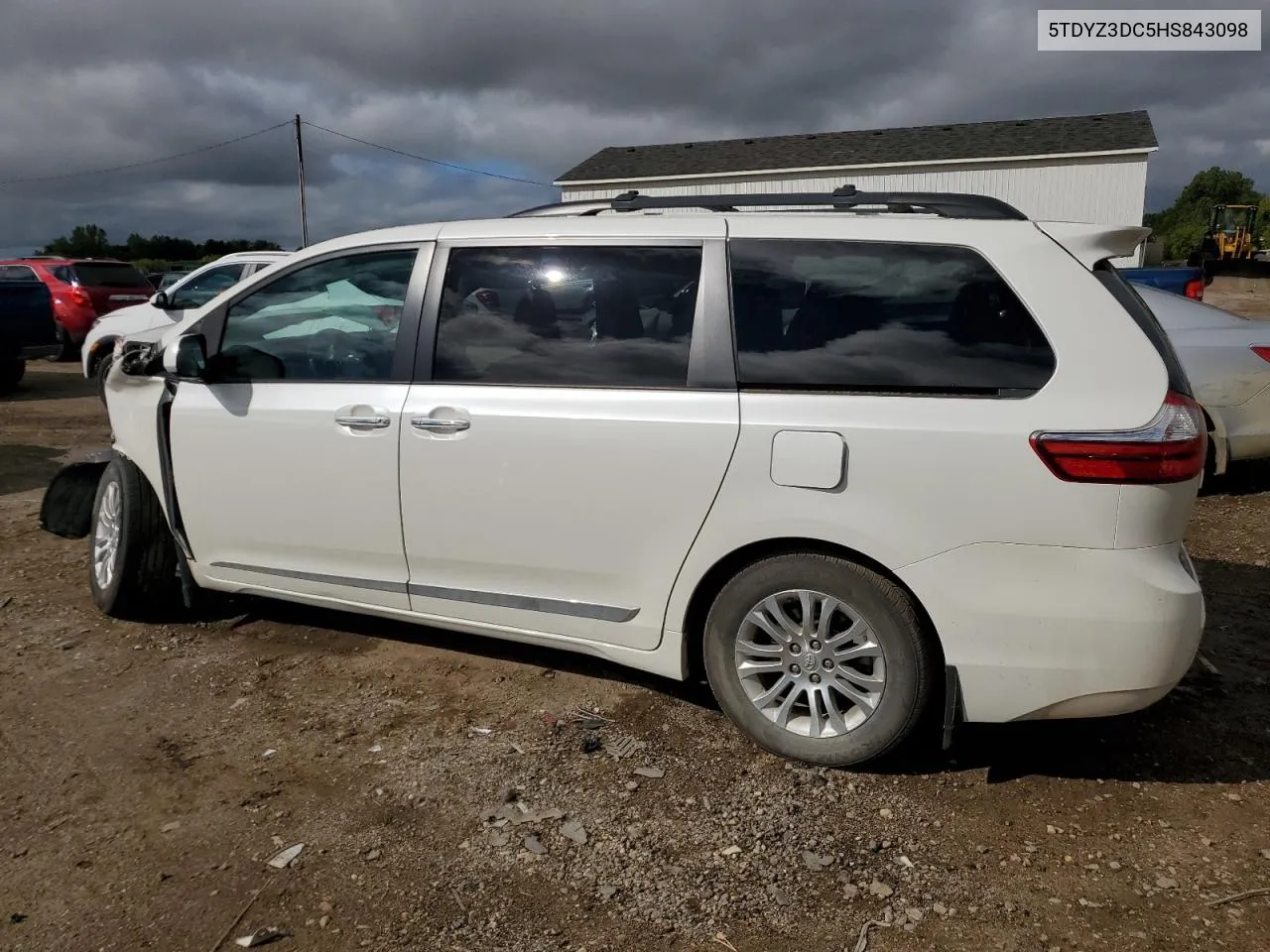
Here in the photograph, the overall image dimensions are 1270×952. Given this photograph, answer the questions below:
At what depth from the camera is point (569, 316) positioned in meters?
3.52

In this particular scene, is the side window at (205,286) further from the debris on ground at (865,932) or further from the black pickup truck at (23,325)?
the debris on ground at (865,932)

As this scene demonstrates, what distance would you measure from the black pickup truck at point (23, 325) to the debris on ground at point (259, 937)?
11.6 metres

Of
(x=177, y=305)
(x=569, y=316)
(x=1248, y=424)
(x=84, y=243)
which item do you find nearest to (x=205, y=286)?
(x=177, y=305)

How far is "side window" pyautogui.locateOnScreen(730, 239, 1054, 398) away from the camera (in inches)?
117

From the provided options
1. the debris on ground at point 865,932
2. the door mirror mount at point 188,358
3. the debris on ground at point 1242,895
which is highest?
the door mirror mount at point 188,358

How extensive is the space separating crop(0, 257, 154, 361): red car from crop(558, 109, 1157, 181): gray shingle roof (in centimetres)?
2035

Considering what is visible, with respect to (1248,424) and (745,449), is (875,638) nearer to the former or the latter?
(745,449)

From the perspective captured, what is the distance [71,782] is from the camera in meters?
3.25

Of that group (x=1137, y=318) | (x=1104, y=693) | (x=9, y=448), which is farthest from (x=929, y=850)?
(x=9, y=448)

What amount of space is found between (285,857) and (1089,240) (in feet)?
10.1

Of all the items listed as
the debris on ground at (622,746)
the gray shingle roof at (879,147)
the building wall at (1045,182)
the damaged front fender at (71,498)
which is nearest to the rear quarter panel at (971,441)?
the debris on ground at (622,746)

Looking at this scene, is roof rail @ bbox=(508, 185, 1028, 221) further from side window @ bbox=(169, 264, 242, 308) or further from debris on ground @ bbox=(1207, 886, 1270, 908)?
side window @ bbox=(169, 264, 242, 308)

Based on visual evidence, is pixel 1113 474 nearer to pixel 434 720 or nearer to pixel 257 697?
pixel 434 720

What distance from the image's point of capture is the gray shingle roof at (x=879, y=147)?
29.2 m
